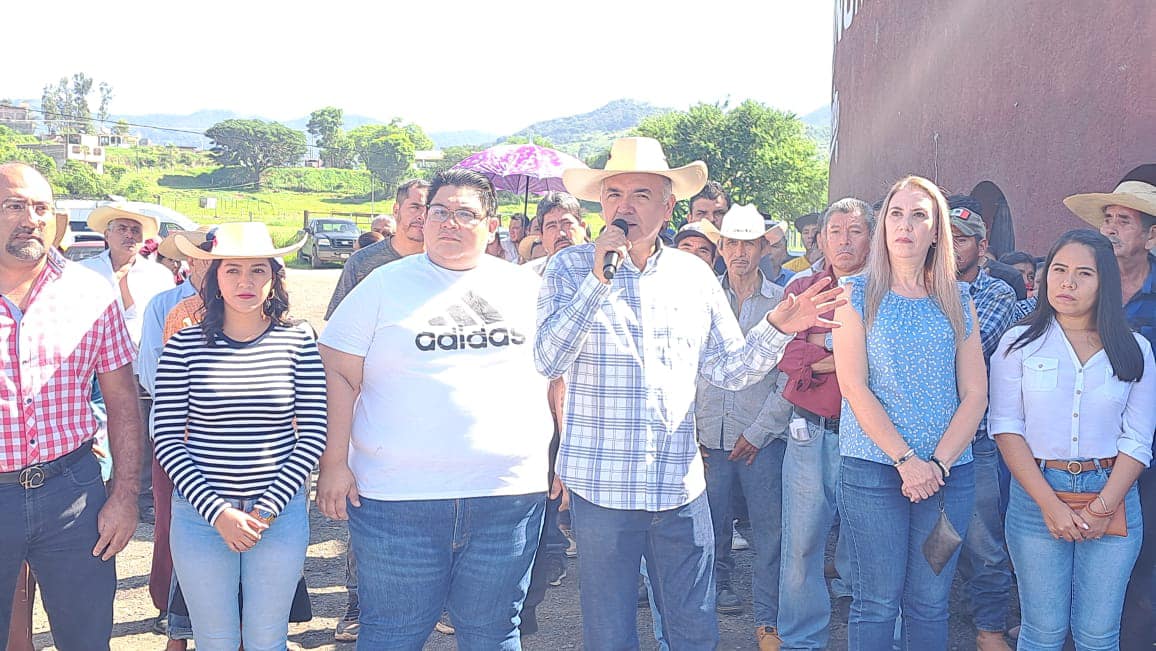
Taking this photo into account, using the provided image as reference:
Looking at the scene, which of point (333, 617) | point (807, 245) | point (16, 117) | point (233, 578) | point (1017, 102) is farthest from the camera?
point (16, 117)

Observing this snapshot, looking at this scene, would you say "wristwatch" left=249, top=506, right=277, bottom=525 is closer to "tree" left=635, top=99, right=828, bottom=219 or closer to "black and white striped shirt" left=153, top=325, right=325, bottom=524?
"black and white striped shirt" left=153, top=325, right=325, bottom=524

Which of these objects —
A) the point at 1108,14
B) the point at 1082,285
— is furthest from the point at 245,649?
the point at 1108,14

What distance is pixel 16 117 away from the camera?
141250 mm

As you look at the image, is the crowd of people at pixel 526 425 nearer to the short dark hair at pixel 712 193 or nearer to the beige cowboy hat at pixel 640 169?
the beige cowboy hat at pixel 640 169

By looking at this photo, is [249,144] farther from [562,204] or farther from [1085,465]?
[1085,465]

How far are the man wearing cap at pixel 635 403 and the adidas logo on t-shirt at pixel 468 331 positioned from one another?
16 cm

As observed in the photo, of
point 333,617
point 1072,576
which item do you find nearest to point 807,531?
point 1072,576

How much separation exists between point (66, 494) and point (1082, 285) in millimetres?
3907

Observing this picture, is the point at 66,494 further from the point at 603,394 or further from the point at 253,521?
the point at 603,394

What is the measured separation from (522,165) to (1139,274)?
5214 mm

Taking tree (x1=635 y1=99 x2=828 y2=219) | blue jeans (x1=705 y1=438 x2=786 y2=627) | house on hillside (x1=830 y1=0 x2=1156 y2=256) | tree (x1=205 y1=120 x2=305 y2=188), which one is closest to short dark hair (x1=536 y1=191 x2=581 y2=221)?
blue jeans (x1=705 y1=438 x2=786 y2=627)

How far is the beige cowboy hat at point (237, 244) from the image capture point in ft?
11.3

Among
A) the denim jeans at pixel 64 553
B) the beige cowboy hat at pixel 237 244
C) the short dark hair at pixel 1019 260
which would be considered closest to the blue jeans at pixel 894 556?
the beige cowboy hat at pixel 237 244

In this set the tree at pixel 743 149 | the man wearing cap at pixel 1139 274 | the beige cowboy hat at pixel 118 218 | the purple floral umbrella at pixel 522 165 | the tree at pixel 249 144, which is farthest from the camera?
the tree at pixel 249 144
